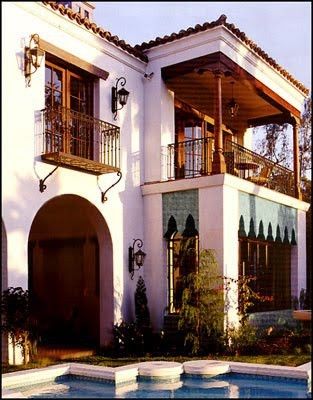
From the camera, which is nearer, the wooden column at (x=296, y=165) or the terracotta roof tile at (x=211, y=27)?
the terracotta roof tile at (x=211, y=27)

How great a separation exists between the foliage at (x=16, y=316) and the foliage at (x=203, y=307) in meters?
3.13

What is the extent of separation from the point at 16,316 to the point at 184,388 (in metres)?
3.07

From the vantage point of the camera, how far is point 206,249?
513 inches

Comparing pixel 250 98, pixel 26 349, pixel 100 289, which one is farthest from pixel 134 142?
pixel 26 349

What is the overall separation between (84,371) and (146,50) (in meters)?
7.96

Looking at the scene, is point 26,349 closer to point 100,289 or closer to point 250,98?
point 100,289

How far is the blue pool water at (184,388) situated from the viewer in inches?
347

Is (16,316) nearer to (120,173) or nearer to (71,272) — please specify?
(120,173)

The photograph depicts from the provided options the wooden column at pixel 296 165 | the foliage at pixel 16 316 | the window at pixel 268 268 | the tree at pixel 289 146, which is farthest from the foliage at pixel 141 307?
the tree at pixel 289 146

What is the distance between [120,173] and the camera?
13.6 metres

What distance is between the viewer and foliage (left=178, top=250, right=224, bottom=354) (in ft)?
39.9

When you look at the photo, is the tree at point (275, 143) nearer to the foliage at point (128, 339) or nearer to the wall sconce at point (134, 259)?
the wall sconce at point (134, 259)

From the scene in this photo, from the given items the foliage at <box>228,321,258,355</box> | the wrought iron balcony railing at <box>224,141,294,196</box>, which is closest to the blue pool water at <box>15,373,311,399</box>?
the foliage at <box>228,321,258,355</box>

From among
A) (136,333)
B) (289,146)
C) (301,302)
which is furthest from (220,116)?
(289,146)
